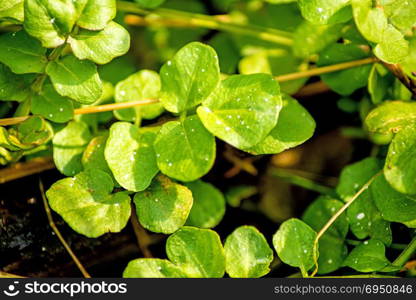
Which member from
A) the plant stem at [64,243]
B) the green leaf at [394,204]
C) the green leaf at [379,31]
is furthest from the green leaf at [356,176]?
the plant stem at [64,243]

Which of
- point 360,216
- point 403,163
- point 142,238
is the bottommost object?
point 142,238

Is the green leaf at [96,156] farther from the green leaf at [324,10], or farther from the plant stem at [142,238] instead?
the green leaf at [324,10]

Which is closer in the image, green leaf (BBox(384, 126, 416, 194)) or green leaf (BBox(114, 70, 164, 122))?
green leaf (BBox(384, 126, 416, 194))

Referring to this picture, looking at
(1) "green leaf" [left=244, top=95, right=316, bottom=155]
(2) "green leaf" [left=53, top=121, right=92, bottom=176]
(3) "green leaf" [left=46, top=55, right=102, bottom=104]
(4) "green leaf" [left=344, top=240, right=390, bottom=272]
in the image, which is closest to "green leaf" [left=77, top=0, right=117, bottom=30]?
(3) "green leaf" [left=46, top=55, right=102, bottom=104]

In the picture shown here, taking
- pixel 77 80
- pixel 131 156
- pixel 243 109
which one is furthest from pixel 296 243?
pixel 77 80

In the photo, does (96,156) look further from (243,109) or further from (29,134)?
(243,109)

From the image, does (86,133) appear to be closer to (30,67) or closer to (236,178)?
(30,67)

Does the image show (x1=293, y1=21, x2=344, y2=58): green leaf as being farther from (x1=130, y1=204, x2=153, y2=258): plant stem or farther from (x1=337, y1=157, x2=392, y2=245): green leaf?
(x1=130, y1=204, x2=153, y2=258): plant stem
